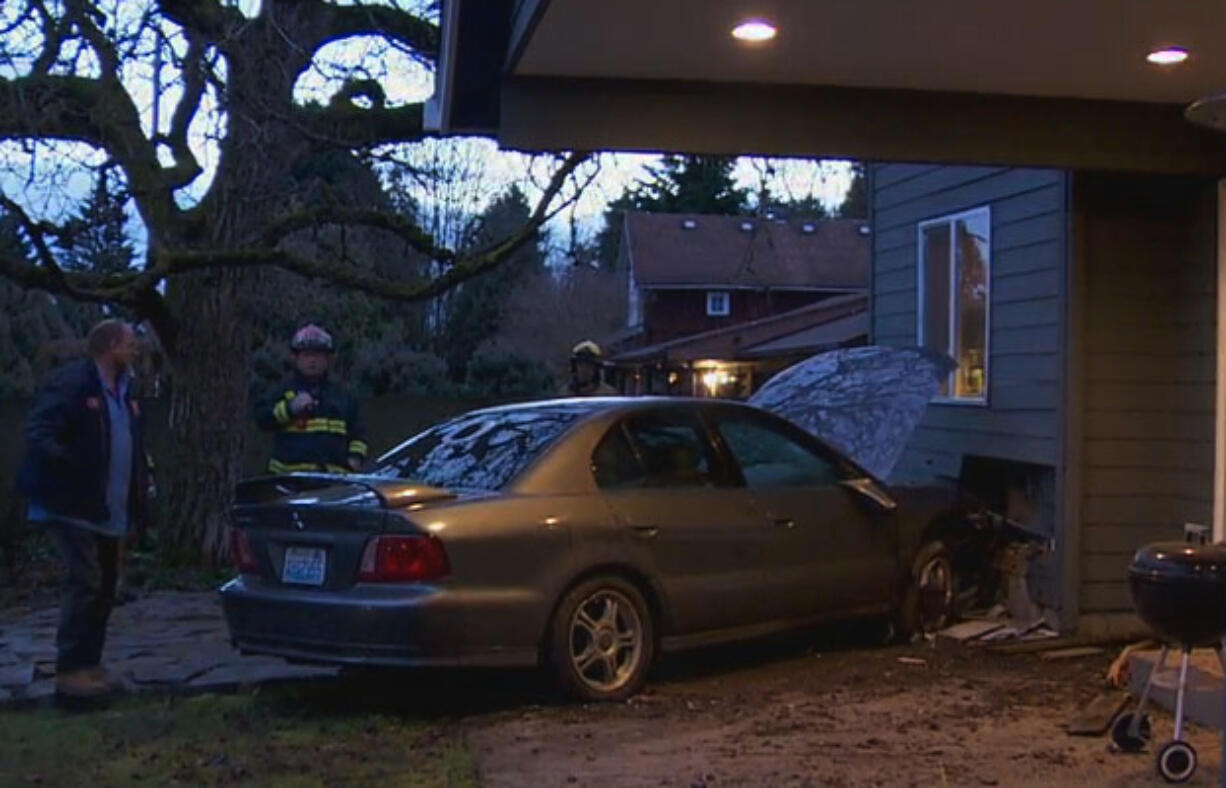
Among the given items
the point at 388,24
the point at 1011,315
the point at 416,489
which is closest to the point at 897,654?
the point at 1011,315

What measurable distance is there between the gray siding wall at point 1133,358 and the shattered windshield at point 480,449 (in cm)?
321

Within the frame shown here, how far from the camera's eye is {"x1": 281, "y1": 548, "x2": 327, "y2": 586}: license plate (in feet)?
22.6

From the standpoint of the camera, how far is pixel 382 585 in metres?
6.67

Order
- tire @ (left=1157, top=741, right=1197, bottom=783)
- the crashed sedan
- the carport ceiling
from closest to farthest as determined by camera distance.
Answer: tire @ (left=1157, top=741, right=1197, bottom=783) < the carport ceiling < the crashed sedan

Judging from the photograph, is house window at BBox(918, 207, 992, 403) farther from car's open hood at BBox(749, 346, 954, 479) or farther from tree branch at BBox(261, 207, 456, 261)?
tree branch at BBox(261, 207, 456, 261)

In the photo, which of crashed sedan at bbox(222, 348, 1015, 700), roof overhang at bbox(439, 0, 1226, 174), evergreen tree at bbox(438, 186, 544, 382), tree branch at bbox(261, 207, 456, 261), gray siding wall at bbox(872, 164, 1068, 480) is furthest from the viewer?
evergreen tree at bbox(438, 186, 544, 382)

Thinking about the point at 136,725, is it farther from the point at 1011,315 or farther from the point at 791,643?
the point at 1011,315

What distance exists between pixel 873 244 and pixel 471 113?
466cm

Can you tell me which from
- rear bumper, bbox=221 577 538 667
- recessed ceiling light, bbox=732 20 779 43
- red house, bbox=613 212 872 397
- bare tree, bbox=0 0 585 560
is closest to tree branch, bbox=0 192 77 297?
bare tree, bbox=0 0 585 560

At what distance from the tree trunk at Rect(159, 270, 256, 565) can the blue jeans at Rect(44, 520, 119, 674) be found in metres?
5.19

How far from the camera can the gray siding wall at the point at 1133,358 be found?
348 inches

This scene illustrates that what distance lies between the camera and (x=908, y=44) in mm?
6961

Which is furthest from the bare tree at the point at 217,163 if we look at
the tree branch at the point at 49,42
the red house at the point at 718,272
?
the red house at the point at 718,272

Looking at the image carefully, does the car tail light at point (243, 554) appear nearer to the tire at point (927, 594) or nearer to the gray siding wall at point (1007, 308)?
the tire at point (927, 594)
